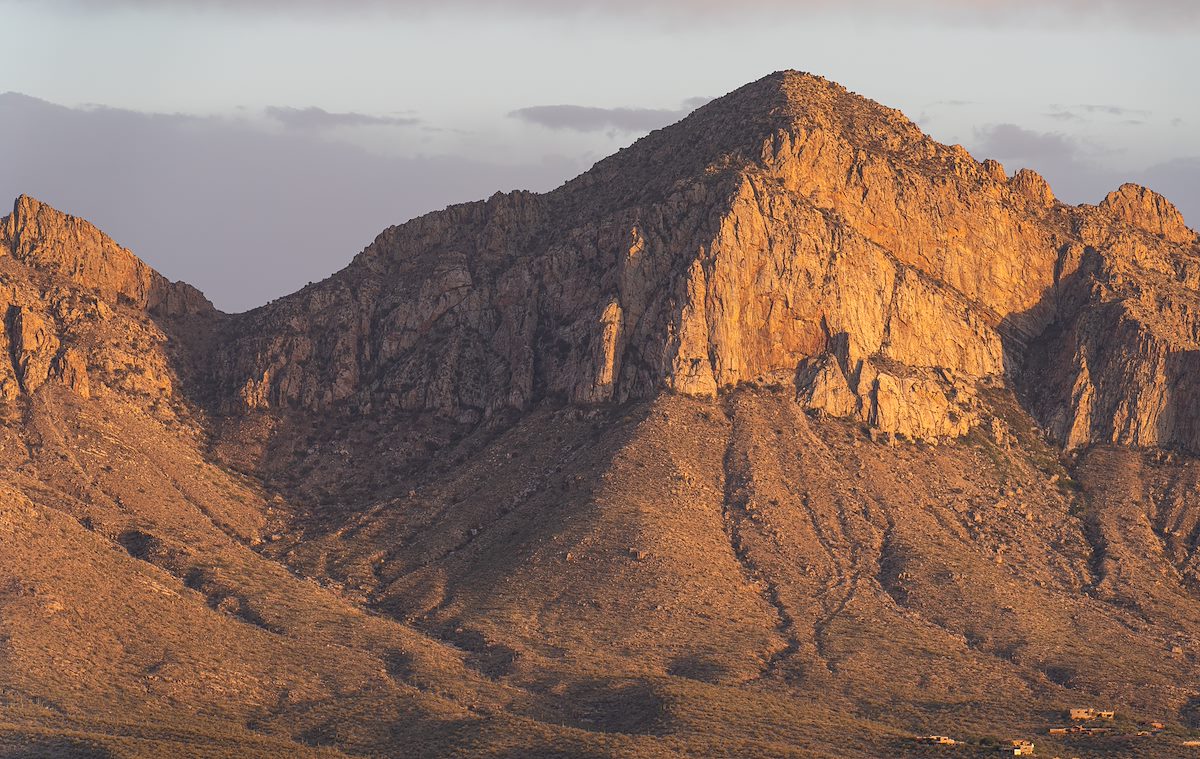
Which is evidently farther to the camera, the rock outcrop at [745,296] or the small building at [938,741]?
the rock outcrop at [745,296]

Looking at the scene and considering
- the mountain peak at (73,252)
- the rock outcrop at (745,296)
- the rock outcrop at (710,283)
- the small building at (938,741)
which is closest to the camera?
the small building at (938,741)

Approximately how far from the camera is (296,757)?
351ft

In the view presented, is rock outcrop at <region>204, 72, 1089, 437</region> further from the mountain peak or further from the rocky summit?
the mountain peak

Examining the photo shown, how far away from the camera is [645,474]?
156m

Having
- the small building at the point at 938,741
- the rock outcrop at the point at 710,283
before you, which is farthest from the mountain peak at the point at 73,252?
the small building at the point at 938,741

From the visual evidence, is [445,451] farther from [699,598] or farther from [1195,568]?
[1195,568]

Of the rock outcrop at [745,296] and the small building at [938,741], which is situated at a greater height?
the rock outcrop at [745,296]

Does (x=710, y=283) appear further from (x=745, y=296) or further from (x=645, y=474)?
(x=645, y=474)

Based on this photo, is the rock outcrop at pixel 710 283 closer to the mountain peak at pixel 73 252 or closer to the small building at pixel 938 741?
the mountain peak at pixel 73 252

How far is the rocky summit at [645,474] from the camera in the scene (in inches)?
4867

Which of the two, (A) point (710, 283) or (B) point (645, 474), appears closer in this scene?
(B) point (645, 474)

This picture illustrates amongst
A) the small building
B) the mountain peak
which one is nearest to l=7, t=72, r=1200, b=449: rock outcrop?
the mountain peak

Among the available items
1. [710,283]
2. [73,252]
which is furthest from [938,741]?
[73,252]

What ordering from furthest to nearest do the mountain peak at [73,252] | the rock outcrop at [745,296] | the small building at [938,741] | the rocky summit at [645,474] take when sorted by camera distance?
the mountain peak at [73,252] → the rock outcrop at [745,296] → the rocky summit at [645,474] → the small building at [938,741]
